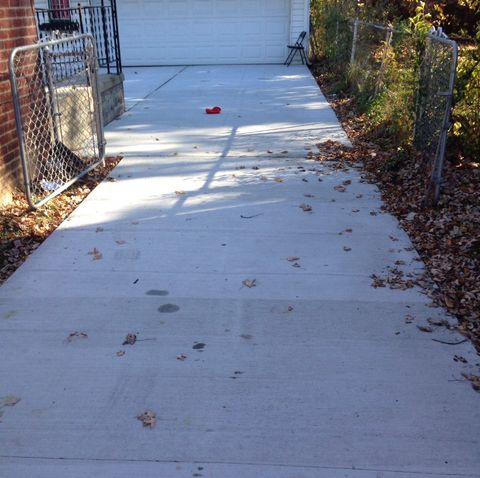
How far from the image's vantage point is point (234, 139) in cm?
933

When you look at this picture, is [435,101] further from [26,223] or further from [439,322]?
[26,223]

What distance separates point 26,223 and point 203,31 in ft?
50.7

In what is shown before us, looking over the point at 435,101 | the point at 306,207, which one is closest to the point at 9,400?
the point at 306,207

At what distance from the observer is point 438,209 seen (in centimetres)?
584

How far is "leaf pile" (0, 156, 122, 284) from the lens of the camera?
5117mm

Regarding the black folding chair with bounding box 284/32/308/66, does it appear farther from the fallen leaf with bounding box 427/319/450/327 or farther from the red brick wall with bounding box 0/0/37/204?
the fallen leaf with bounding box 427/319/450/327

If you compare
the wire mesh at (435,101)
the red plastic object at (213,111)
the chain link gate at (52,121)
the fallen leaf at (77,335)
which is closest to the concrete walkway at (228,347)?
the fallen leaf at (77,335)

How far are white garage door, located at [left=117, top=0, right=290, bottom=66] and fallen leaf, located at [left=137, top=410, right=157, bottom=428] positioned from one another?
17.9 meters

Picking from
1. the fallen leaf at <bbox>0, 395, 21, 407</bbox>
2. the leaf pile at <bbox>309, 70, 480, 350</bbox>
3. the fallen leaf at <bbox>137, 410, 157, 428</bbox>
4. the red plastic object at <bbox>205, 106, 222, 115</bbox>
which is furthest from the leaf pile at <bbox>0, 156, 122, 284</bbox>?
the red plastic object at <bbox>205, 106, 222, 115</bbox>

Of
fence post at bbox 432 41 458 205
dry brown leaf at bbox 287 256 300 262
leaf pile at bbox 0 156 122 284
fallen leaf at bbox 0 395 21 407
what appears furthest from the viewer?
fence post at bbox 432 41 458 205

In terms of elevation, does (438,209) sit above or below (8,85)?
below

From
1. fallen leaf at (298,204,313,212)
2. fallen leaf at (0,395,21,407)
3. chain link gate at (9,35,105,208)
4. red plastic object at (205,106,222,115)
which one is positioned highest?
chain link gate at (9,35,105,208)

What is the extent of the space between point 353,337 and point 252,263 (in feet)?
4.42

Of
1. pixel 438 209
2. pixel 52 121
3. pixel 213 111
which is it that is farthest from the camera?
pixel 213 111
